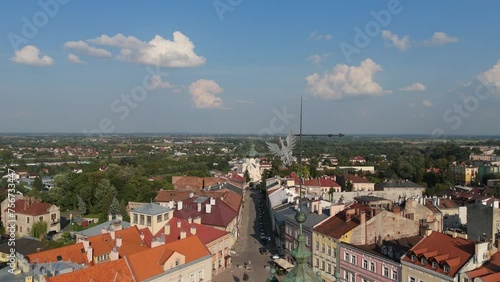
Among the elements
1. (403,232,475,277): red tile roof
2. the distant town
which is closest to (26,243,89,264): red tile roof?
the distant town

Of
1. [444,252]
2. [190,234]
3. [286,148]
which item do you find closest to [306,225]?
[190,234]

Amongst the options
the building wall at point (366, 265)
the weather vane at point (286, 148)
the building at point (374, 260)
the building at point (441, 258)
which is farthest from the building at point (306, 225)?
the weather vane at point (286, 148)

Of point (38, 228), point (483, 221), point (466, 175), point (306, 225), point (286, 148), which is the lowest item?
point (38, 228)

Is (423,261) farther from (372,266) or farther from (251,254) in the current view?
(251,254)

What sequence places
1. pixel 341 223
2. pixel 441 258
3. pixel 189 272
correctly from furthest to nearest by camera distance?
pixel 341 223 < pixel 189 272 < pixel 441 258

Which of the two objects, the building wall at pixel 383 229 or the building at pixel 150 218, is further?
the building at pixel 150 218

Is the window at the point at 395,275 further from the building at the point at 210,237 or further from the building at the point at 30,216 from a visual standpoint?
the building at the point at 30,216
